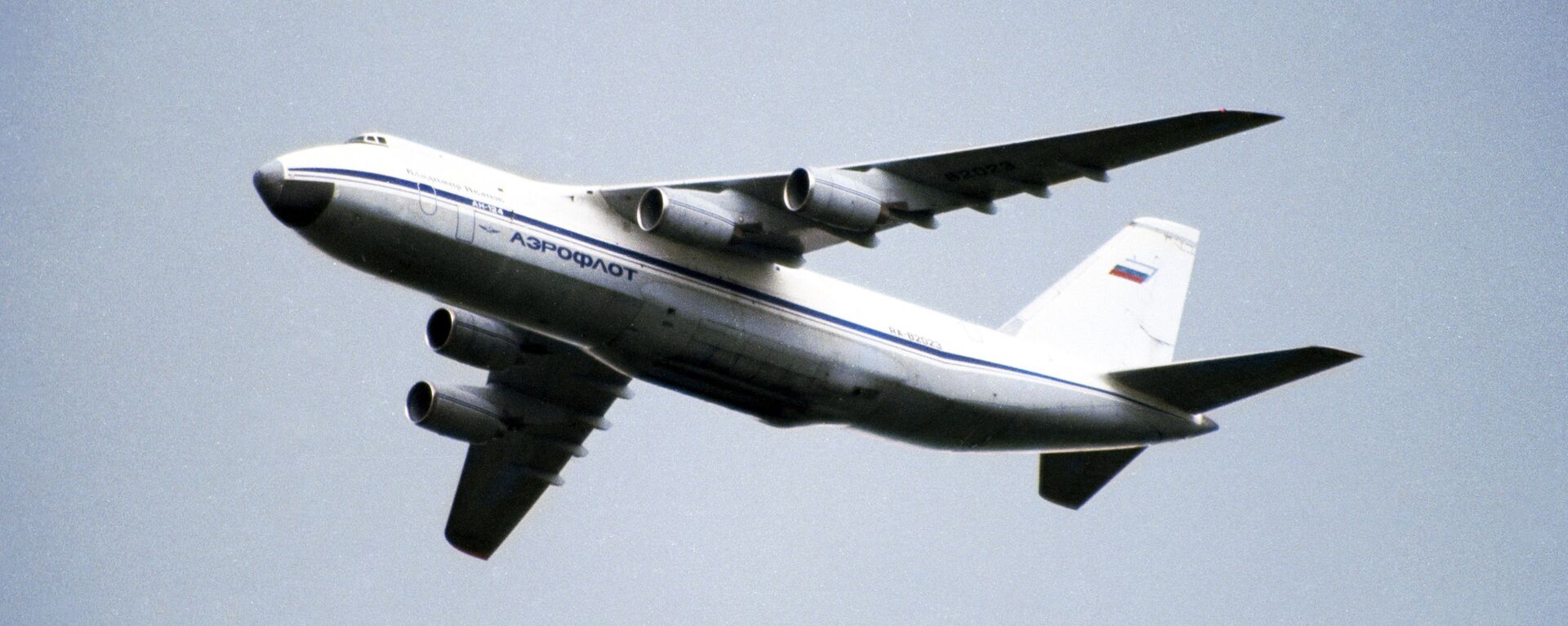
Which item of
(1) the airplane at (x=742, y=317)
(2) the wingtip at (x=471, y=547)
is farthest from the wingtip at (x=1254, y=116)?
(2) the wingtip at (x=471, y=547)

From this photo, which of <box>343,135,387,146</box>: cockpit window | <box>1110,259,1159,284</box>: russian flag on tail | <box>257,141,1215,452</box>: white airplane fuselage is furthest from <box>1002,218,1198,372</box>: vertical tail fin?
<box>343,135,387,146</box>: cockpit window

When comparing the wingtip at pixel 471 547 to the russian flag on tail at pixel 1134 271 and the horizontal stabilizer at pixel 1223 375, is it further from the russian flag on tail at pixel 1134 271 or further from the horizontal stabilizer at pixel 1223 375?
the russian flag on tail at pixel 1134 271

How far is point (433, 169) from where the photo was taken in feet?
66.3

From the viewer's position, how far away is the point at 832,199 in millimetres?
20438

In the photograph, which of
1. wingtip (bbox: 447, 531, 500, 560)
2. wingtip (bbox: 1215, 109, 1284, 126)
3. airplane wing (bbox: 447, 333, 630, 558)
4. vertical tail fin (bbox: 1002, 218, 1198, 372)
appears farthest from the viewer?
wingtip (bbox: 447, 531, 500, 560)

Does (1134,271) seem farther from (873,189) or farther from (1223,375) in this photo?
(873,189)

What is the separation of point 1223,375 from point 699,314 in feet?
20.2

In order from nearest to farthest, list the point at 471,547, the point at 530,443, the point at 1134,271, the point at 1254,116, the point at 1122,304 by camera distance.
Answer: the point at 1254,116
the point at 530,443
the point at 1122,304
the point at 471,547
the point at 1134,271

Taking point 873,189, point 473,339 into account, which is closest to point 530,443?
point 473,339

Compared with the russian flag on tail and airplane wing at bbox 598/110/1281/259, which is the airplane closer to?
airplane wing at bbox 598/110/1281/259

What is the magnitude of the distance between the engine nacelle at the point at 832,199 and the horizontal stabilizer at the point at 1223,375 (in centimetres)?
479

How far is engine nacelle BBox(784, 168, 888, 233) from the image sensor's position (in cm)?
2038

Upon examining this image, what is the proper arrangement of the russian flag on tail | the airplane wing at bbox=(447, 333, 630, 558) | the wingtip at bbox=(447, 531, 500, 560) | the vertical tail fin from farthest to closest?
the russian flag on tail
the wingtip at bbox=(447, 531, 500, 560)
the vertical tail fin
the airplane wing at bbox=(447, 333, 630, 558)

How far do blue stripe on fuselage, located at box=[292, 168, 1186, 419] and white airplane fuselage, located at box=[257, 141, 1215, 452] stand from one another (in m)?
0.02
